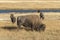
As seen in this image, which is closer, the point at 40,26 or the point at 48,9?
the point at 40,26

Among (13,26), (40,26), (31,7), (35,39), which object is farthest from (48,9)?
(35,39)

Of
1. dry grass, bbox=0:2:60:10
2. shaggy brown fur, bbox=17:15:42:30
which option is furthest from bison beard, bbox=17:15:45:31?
dry grass, bbox=0:2:60:10

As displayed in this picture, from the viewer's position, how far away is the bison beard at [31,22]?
40.7 feet

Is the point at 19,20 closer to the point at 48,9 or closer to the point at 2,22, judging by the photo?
the point at 2,22

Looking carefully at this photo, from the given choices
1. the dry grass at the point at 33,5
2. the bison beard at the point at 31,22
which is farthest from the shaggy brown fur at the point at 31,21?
the dry grass at the point at 33,5

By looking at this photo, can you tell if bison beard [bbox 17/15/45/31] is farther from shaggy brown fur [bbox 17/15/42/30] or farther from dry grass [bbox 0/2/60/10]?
dry grass [bbox 0/2/60/10]

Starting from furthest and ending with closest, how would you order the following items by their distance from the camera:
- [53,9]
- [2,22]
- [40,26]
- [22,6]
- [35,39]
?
[22,6] → [53,9] → [2,22] → [40,26] → [35,39]

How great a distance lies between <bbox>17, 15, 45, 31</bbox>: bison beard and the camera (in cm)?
1241

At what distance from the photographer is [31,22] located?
495 inches

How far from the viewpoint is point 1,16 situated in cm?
A: 1639

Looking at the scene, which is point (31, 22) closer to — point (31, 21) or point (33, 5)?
point (31, 21)

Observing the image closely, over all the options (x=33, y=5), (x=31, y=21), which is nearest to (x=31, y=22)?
(x=31, y=21)

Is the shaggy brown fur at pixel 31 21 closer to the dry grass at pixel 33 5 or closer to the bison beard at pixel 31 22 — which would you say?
the bison beard at pixel 31 22

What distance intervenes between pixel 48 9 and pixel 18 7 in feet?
8.50
